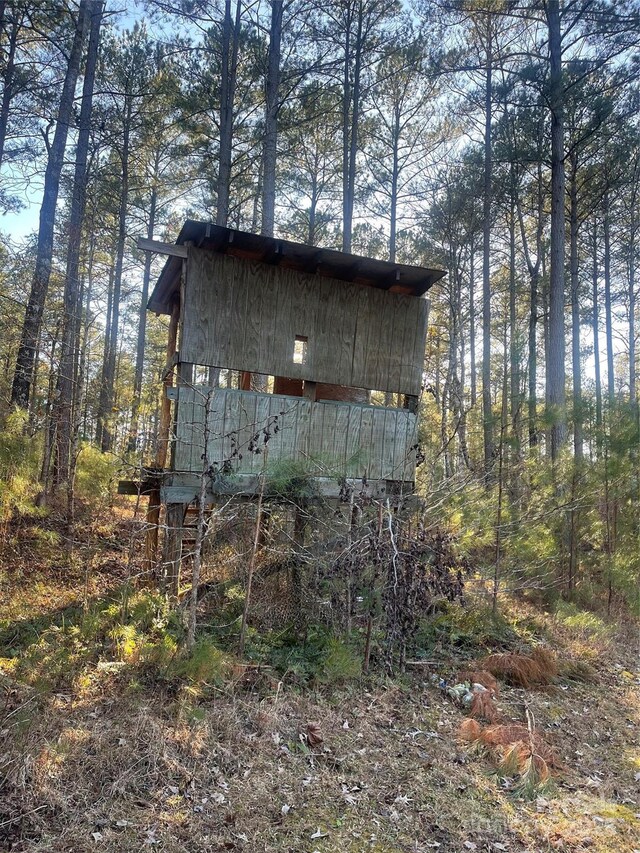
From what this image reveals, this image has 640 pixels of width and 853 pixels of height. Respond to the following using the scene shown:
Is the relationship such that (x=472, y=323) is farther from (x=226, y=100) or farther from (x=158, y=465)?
(x=158, y=465)

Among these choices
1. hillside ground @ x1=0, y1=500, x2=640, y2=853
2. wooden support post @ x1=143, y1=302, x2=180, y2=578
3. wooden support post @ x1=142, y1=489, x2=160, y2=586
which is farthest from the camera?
wooden support post @ x1=143, y1=302, x2=180, y2=578

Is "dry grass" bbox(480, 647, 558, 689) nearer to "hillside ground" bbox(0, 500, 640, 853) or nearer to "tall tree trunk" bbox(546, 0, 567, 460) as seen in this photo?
"hillside ground" bbox(0, 500, 640, 853)

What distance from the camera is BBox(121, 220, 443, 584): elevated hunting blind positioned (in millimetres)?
6348

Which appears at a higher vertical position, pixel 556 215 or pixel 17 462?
pixel 556 215

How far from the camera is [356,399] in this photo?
27.3ft

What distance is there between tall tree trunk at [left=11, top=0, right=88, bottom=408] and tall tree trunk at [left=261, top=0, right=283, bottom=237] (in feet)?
12.2

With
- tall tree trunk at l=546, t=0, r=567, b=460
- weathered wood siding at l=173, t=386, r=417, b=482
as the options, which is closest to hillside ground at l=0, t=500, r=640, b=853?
weathered wood siding at l=173, t=386, r=417, b=482

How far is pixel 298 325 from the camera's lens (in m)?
6.95

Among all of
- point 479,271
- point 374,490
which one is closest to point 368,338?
point 374,490

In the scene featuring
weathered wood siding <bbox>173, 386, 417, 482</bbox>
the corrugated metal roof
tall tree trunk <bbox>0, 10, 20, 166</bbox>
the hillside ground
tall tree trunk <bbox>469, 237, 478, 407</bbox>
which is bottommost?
the hillside ground

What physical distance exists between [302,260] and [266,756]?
5542 mm

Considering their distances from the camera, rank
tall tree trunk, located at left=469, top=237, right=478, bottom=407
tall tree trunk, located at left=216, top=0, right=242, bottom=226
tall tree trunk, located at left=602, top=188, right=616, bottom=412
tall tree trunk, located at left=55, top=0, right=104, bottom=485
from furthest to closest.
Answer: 1. tall tree trunk, located at left=602, top=188, right=616, bottom=412
2. tall tree trunk, located at left=469, top=237, right=478, bottom=407
3. tall tree trunk, located at left=216, top=0, right=242, bottom=226
4. tall tree trunk, located at left=55, top=0, right=104, bottom=485

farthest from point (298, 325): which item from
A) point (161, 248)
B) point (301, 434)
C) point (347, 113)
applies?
point (347, 113)

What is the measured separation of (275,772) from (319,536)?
2710 millimetres
